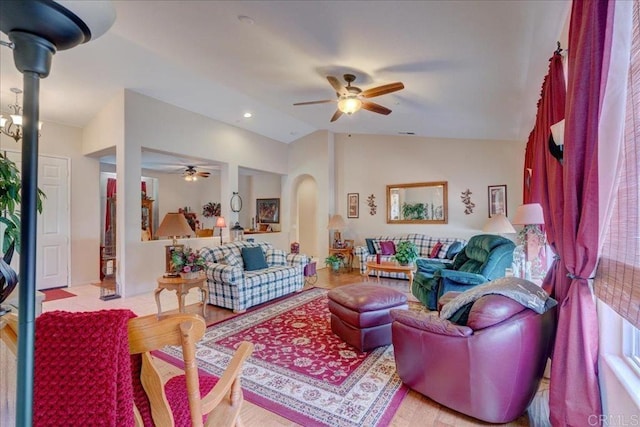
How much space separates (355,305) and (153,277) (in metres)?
3.95

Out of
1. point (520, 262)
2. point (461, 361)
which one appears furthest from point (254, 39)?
point (520, 262)

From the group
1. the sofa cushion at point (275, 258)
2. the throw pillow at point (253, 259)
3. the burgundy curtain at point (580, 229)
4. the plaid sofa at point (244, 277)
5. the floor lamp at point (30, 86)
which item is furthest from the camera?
the sofa cushion at point (275, 258)

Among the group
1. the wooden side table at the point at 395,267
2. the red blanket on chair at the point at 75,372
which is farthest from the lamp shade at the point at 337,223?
the red blanket on chair at the point at 75,372

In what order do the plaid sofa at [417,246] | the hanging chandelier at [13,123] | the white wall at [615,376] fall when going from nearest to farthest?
the white wall at [615,376], the hanging chandelier at [13,123], the plaid sofa at [417,246]

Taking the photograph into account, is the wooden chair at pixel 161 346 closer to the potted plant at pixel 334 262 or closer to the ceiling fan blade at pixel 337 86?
the ceiling fan blade at pixel 337 86

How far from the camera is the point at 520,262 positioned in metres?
3.23

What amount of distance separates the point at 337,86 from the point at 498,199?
13.7ft

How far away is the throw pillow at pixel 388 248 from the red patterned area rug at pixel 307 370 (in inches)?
119

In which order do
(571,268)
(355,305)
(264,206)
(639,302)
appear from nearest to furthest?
(639,302) → (571,268) → (355,305) → (264,206)

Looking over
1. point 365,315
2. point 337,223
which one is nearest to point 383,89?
point 365,315

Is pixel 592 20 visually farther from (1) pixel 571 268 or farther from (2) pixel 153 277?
(2) pixel 153 277

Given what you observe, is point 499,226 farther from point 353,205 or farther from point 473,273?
point 353,205

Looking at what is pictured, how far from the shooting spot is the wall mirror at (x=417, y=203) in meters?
6.54

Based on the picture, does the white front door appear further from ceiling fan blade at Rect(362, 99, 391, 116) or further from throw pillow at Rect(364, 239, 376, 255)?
throw pillow at Rect(364, 239, 376, 255)
